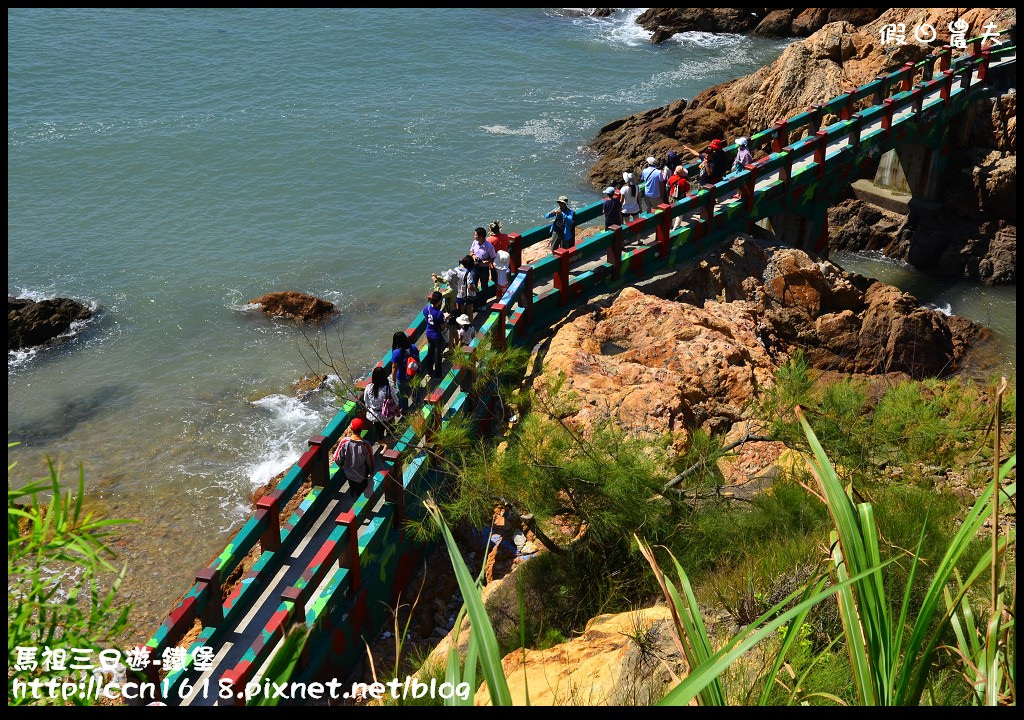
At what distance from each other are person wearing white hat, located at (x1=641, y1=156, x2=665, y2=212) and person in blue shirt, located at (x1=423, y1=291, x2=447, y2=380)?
5.77 meters

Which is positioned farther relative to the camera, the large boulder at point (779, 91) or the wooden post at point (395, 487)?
the large boulder at point (779, 91)

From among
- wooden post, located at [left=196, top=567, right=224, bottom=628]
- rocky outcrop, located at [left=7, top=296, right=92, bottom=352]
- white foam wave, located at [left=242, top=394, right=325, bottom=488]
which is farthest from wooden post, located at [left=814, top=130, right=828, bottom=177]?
rocky outcrop, located at [left=7, top=296, right=92, bottom=352]

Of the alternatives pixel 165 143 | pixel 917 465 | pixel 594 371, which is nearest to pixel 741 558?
pixel 917 465

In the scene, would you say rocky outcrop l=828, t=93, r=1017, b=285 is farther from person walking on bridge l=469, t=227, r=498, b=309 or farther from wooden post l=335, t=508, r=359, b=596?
wooden post l=335, t=508, r=359, b=596

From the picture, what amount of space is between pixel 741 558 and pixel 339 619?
422 centimetres

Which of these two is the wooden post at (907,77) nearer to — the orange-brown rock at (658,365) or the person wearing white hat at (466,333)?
the orange-brown rock at (658,365)

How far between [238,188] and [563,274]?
59.3 feet

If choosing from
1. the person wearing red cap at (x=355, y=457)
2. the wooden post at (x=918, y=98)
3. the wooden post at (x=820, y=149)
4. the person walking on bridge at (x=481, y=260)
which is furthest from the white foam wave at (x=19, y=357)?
the wooden post at (x=918, y=98)

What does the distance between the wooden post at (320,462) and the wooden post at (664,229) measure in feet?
24.6

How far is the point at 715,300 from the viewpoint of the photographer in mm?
17297

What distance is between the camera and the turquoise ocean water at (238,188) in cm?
1952

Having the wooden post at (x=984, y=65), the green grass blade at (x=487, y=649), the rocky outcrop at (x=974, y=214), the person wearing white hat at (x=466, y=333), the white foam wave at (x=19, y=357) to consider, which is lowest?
the white foam wave at (x=19, y=357)

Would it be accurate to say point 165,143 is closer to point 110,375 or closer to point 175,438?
point 110,375

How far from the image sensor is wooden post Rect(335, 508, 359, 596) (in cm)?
1049
